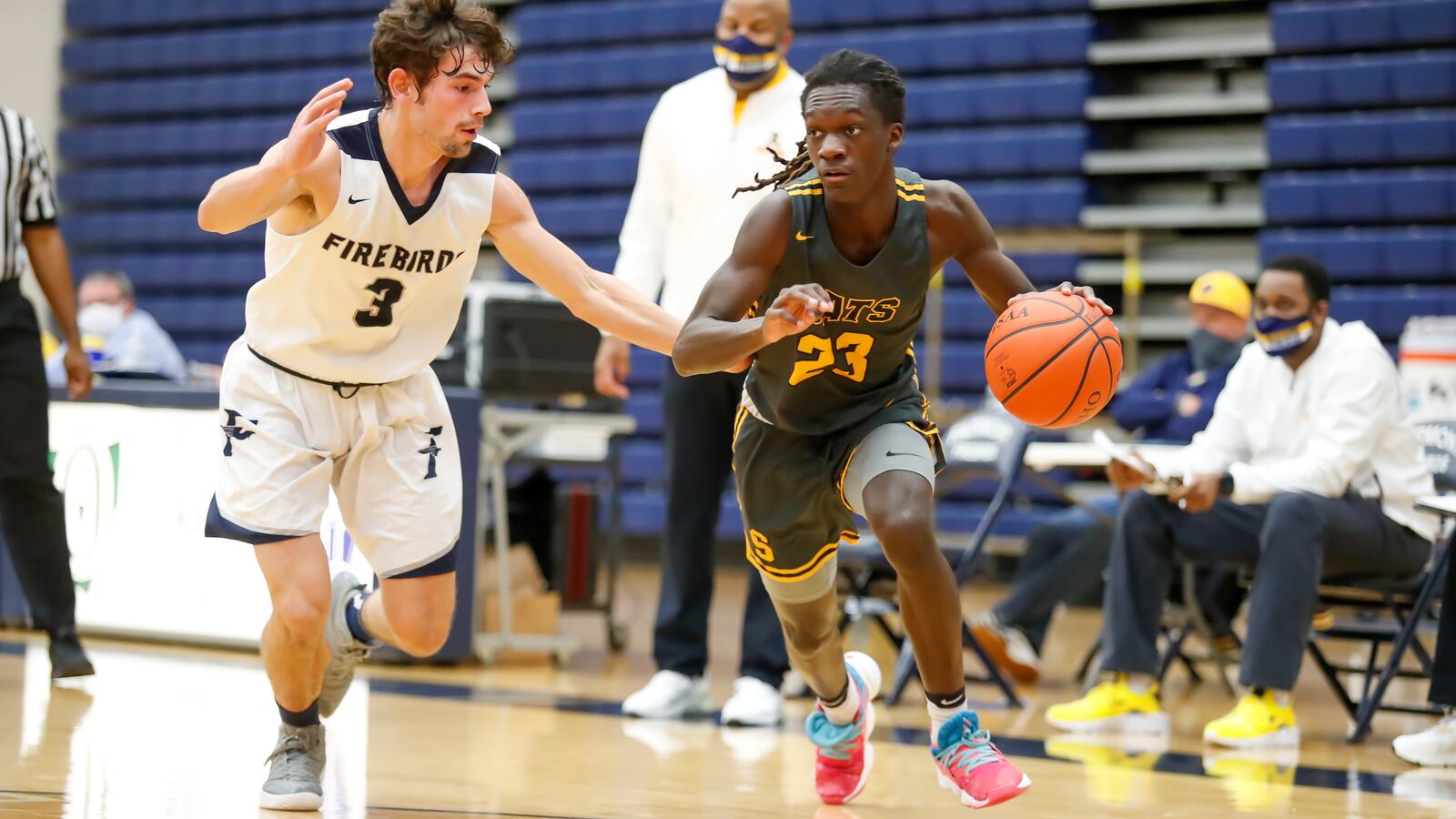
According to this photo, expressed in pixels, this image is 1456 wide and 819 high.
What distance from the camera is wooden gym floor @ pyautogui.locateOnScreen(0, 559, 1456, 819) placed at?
343 centimetres

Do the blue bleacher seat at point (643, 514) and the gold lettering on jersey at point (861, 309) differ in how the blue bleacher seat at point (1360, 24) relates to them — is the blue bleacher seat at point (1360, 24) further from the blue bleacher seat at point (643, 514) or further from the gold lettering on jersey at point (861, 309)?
the gold lettering on jersey at point (861, 309)

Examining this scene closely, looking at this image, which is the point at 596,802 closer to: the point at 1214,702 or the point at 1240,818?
the point at 1240,818

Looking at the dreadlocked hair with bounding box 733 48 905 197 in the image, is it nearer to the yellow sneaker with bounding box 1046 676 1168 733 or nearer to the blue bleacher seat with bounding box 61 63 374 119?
the yellow sneaker with bounding box 1046 676 1168 733

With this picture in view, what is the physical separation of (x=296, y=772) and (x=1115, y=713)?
2.60 m

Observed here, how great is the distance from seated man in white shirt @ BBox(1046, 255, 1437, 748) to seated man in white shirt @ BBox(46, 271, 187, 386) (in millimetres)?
5788

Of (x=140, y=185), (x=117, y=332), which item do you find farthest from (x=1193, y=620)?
(x=140, y=185)

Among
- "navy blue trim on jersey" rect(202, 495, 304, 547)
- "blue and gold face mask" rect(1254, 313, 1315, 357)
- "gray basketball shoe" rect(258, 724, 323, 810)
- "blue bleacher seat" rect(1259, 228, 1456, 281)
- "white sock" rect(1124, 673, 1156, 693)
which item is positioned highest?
"blue bleacher seat" rect(1259, 228, 1456, 281)

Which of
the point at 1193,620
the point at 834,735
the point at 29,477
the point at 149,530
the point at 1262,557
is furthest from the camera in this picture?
the point at 149,530

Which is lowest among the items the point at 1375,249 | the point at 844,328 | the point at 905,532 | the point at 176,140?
the point at 905,532

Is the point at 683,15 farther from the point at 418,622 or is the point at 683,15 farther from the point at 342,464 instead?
the point at 418,622

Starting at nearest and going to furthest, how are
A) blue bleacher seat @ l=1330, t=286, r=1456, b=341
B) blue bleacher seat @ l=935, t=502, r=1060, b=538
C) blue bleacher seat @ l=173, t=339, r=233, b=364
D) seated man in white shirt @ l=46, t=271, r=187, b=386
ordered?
blue bleacher seat @ l=1330, t=286, r=1456, b=341, seated man in white shirt @ l=46, t=271, r=187, b=386, blue bleacher seat @ l=935, t=502, r=1060, b=538, blue bleacher seat @ l=173, t=339, r=233, b=364

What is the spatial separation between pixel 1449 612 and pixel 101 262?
1185 cm

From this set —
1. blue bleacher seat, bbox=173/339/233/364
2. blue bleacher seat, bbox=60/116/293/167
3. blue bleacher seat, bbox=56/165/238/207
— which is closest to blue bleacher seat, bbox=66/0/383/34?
blue bleacher seat, bbox=60/116/293/167

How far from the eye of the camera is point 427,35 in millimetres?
3236
